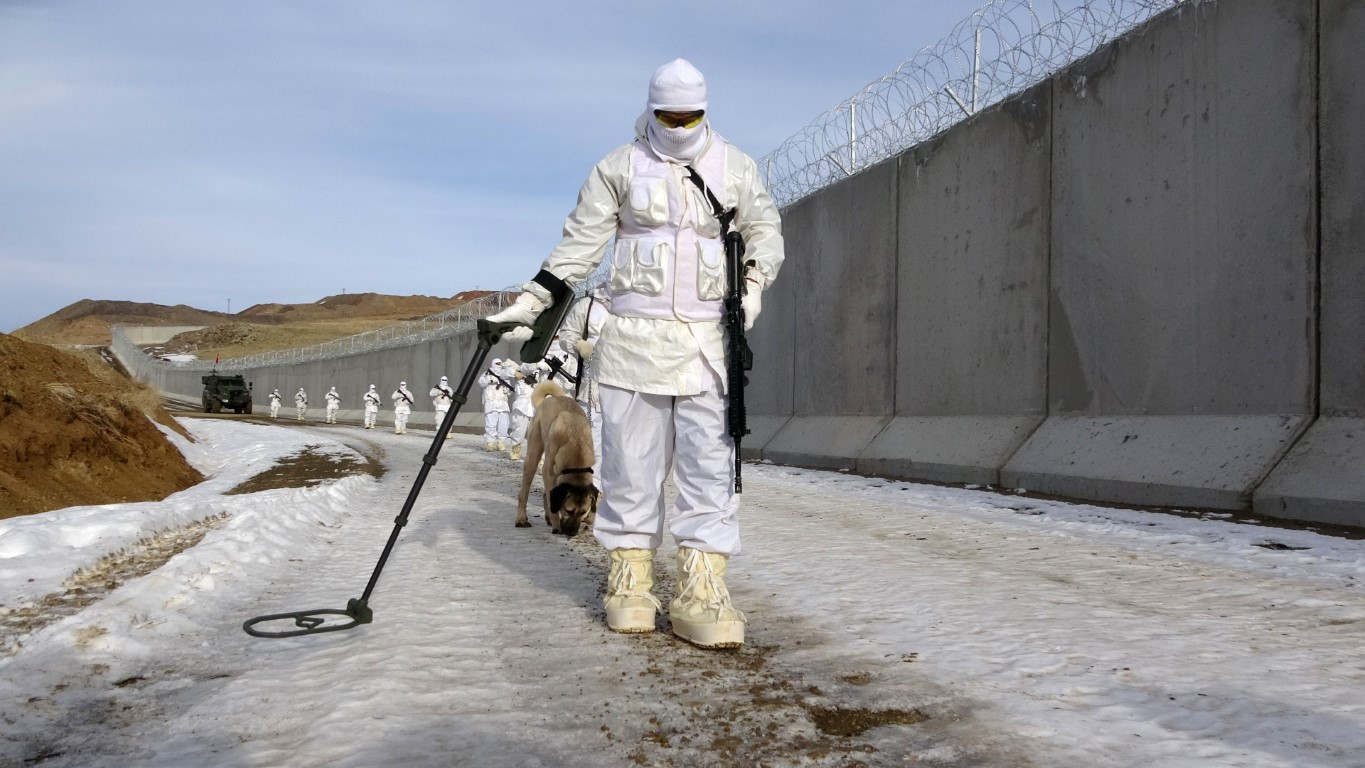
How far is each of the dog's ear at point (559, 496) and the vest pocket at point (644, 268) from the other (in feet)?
8.35

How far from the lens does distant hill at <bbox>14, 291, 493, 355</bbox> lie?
13900 cm

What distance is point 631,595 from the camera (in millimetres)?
3781

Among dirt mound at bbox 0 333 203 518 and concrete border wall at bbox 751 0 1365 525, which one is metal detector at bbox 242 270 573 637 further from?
concrete border wall at bbox 751 0 1365 525

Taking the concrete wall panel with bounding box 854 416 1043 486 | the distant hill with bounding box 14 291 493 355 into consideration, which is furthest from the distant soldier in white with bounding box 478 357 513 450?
the distant hill with bounding box 14 291 493 355

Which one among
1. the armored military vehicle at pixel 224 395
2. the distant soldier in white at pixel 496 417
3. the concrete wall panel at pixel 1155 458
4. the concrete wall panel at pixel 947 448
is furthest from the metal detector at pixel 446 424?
the armored military vehicle at pixel 224 395

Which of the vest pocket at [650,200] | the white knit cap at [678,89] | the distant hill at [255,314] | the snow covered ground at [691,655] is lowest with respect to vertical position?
the snow covered ground at [691,655]

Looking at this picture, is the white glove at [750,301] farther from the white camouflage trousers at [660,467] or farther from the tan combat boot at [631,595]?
the tan combat boot at [631,595]

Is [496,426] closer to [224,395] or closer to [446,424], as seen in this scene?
[446,424]

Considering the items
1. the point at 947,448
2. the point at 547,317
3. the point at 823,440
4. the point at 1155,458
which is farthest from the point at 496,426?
the point at 547,317

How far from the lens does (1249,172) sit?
294 inches

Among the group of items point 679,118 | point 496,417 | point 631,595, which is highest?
point 679,118

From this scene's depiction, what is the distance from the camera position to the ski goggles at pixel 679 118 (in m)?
3.81

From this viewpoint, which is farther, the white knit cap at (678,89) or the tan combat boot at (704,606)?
the white knit cap at (678,89)

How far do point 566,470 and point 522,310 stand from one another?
94.1 inches
